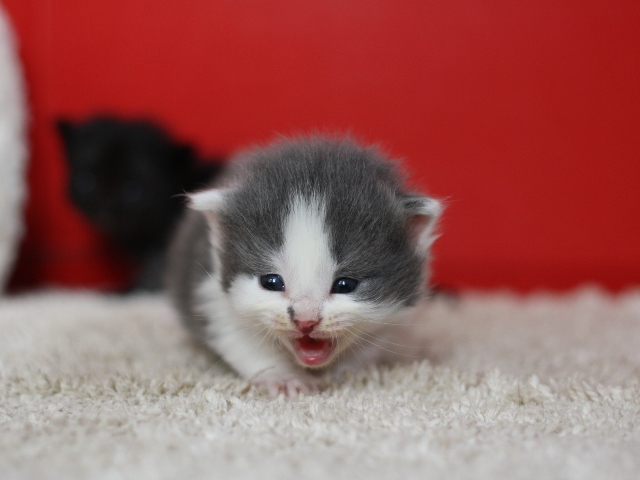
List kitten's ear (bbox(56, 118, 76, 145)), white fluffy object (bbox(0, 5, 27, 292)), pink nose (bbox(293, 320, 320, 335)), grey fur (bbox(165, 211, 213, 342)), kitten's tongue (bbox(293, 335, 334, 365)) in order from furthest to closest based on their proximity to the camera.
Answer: kitten's ear (bbox(56, 118, 76, 145)) → white fluffy object (bbox(0, 5, 27, 292)) → grey fur (bbox(165, 211, 213, 342)) → kitten's tongue (bbox(293, 335, 334, 365)) → pink nose (bbox(293, 320, 320, 335))

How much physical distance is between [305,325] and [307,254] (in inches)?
6.2

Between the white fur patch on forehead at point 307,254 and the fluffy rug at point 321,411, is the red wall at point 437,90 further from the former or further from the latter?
the white fur patch on forehead at point 307,254

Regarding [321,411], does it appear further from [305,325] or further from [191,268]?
[191,268]

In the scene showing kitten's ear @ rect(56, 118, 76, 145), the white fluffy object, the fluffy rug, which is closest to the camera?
the fluffy rug

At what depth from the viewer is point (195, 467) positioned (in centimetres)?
108

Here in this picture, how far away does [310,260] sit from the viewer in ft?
4.78

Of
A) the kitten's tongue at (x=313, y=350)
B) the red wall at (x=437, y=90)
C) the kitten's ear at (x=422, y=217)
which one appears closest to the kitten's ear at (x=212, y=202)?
the kitten's tongue at (x=313, y=350)

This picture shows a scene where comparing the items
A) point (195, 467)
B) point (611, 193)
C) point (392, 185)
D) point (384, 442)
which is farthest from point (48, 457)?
point (611, 193)

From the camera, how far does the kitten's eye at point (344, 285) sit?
151cm

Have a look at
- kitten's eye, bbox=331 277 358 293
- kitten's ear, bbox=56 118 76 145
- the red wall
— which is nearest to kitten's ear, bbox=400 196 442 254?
kitten's eye, bbox=331 277 358 293

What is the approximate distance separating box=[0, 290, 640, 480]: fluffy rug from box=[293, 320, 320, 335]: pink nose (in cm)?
17

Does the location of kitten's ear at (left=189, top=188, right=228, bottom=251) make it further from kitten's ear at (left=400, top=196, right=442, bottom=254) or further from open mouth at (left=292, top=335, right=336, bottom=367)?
kitten's ear at (left=400, top=196, right=442, bottom=254)

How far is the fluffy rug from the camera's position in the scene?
1101 millimetres

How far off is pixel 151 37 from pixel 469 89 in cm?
147
